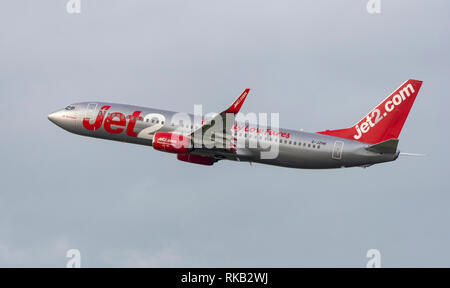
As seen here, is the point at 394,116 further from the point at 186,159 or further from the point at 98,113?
the point at 98,113

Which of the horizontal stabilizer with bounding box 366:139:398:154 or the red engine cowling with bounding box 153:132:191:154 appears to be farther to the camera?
the red engine cowling with bounding box 153:132:191:154

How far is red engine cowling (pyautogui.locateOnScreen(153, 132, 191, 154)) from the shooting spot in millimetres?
70562

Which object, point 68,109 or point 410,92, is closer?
point 410,92

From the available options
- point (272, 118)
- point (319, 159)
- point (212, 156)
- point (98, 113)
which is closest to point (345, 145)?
point (319, 159)

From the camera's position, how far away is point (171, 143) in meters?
70.6

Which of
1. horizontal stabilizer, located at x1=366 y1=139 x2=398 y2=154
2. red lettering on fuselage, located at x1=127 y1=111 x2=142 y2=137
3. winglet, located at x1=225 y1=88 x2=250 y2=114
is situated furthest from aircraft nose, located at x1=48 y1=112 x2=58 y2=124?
horizontal stabilizer, located at x1=366 y1=139 x2=398 y2=154

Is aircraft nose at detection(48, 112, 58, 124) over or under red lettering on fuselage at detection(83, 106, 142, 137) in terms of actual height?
over

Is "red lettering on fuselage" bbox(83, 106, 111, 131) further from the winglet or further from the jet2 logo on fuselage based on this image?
the winglet

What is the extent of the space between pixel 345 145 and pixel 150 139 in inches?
721

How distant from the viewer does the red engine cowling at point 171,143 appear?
232 ft

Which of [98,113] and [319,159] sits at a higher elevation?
[98,113]

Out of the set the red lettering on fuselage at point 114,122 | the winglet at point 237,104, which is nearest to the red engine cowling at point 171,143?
the red lettering on fuselage at point 114,122

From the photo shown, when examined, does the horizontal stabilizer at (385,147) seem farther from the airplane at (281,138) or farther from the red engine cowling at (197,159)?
the red engine cowling at (197,159)

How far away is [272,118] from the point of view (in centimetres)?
7244
